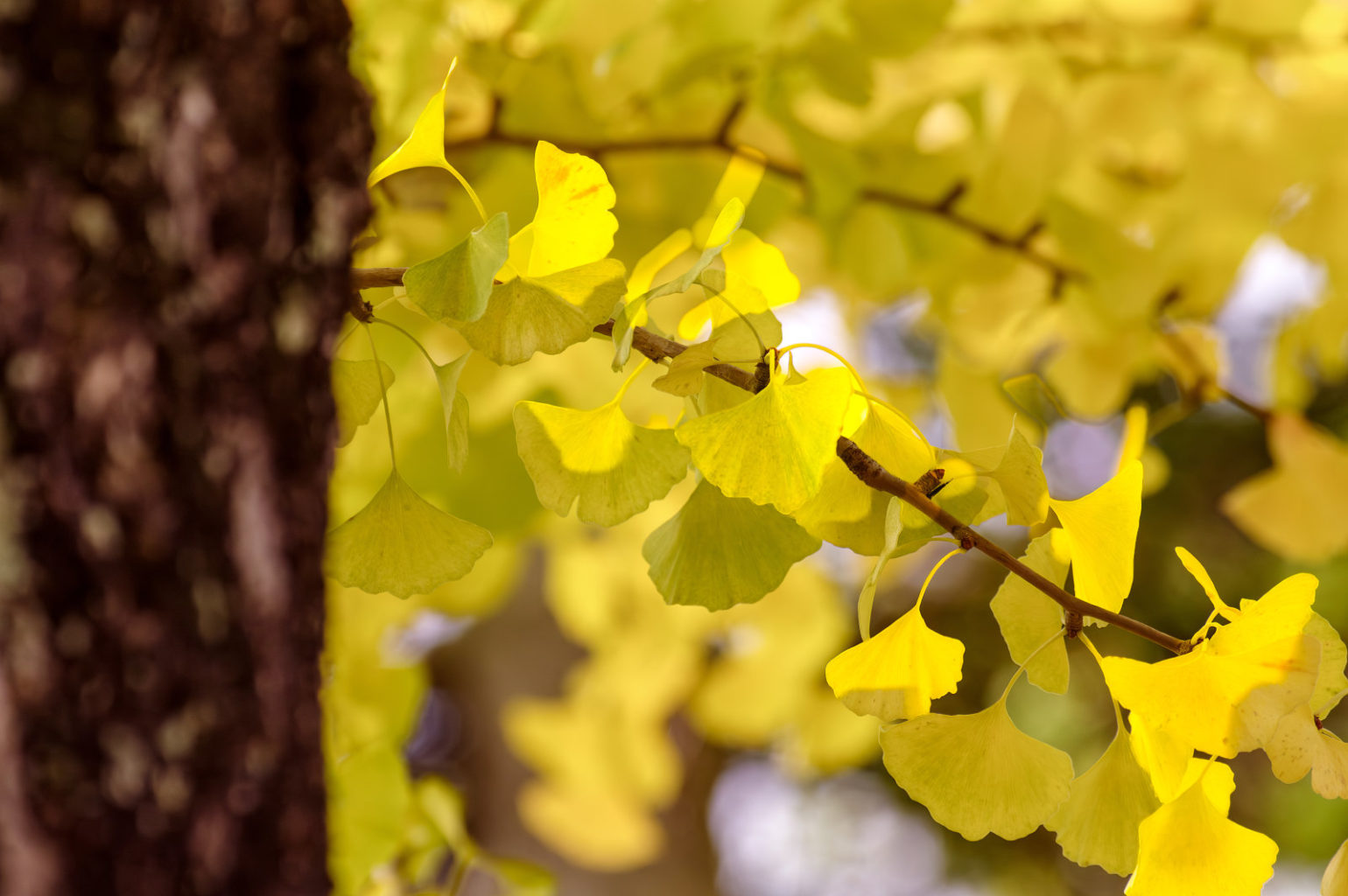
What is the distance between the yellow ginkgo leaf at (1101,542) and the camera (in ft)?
0.58

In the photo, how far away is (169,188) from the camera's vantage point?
127 millimetres

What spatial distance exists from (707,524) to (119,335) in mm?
104

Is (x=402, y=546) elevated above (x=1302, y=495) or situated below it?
above

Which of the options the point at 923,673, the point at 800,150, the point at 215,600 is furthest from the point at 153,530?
the point at 800,150

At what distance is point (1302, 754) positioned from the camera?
0.16 meters

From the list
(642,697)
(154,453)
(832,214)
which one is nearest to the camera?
(154,453)

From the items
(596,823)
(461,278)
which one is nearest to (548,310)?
(461,278)

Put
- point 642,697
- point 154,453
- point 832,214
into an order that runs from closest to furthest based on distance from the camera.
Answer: point 154,453 < point 832,214 < point 642,697

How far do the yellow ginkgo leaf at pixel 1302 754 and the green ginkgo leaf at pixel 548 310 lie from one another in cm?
13

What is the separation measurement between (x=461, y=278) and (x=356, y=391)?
5 centimetres

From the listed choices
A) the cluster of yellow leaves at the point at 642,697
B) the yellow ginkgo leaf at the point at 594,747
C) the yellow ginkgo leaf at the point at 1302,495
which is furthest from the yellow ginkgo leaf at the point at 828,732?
the yellow ginkgo leaf at the point at 1302,495

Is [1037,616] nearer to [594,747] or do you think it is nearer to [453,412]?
[453,412]

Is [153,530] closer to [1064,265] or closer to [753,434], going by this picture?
[753,434]

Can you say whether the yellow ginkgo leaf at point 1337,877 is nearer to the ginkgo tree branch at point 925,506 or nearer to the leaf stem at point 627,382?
the ginkgo tree branch at point 925,506
